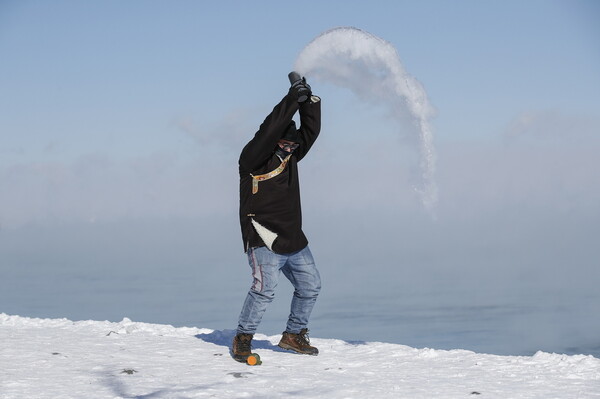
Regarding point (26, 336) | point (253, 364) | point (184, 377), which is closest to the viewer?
point (184, 377)

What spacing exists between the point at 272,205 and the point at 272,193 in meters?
0.09

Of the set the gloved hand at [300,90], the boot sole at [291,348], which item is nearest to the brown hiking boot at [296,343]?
the boot sole at [291,348]

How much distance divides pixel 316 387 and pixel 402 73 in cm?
258

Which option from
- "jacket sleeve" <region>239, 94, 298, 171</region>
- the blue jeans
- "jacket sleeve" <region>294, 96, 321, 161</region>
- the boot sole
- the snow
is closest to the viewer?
the snow

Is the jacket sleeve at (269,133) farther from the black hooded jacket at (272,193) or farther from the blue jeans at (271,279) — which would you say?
the blue jeans at (271,279)

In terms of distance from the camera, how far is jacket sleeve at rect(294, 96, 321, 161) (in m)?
6.25

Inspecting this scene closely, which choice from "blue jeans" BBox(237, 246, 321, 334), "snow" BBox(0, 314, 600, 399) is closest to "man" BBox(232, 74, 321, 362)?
"blue jeans" BBox(237, 246, 321, 334)

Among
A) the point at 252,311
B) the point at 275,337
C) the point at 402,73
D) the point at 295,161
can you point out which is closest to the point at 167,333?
the point at 275,337

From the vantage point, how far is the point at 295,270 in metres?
6.27

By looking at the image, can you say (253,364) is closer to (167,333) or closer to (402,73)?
(167,333)

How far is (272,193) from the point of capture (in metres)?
6.06

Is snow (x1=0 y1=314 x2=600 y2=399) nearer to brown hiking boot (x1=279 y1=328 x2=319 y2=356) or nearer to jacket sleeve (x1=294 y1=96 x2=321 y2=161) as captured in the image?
brown hiking boot (x1=279 y1=328 x2=319 y2=356)

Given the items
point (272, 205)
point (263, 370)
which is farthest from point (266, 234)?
point (263, 370)

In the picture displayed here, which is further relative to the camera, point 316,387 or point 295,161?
point 295,161
